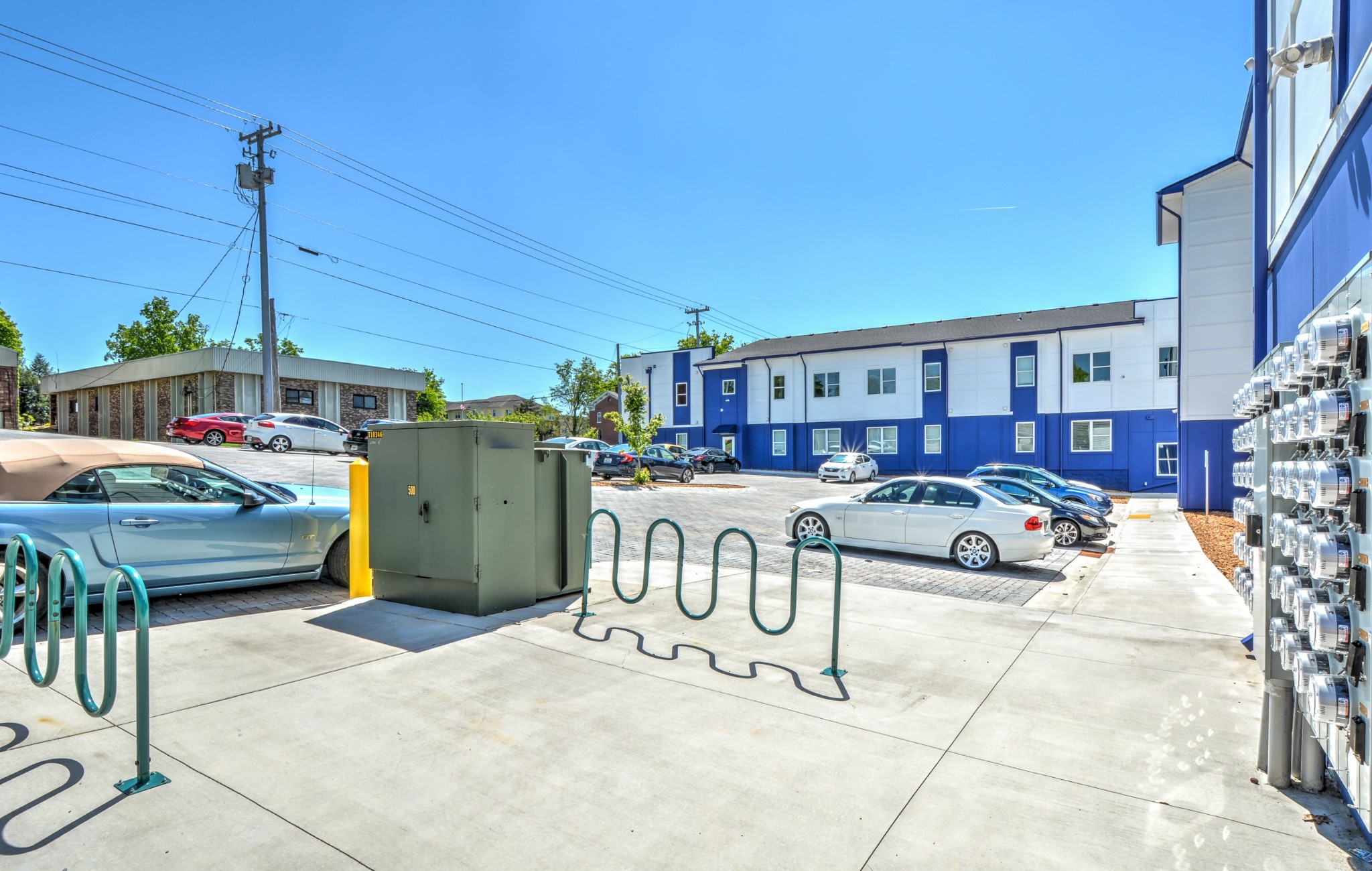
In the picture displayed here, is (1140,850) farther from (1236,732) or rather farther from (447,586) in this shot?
(447,586)

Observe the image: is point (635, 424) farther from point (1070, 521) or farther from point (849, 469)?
point (1070, 521)

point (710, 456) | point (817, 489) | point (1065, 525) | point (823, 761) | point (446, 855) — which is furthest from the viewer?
point (710, 456)

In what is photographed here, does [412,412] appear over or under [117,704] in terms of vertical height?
over

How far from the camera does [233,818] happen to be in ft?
10.8

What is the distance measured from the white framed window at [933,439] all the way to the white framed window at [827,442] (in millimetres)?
4815

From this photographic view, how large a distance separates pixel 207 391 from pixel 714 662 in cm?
3722

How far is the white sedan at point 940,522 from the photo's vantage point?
10.8m

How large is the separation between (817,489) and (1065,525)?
1492 centimetres

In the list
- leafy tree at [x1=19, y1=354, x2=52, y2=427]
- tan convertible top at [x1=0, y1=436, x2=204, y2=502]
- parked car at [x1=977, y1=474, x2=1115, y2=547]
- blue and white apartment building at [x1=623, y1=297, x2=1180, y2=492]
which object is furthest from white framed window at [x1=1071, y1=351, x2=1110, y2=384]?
leafy tree at [x1=19, y1=354, x2=52, y2=427]

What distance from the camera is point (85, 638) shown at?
3910 millimetres

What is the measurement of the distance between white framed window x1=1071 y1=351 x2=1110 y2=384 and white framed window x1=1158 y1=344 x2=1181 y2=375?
2.05 m

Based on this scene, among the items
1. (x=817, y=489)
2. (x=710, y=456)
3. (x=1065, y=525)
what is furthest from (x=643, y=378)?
(x=1065, y=525)

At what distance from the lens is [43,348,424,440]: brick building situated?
34.7 metres

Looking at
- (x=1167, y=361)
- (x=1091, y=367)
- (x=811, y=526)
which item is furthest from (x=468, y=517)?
(x=1167, y=361)
